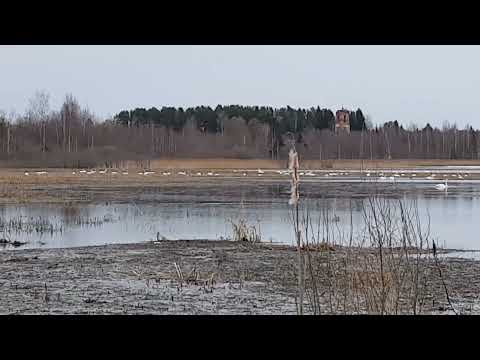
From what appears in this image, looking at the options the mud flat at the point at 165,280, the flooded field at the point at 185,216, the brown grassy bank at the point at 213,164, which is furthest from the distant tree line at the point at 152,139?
the mud flat at the point at 165,280

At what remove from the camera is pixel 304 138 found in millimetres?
13945

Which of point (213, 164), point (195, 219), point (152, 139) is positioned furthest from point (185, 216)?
point (152, 139)

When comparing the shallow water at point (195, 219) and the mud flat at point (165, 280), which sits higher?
the mud flat at point (165, 280)

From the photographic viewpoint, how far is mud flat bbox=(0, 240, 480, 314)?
7363 mm

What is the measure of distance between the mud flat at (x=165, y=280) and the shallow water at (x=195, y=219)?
1.24m

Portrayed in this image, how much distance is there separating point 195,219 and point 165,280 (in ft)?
27.4

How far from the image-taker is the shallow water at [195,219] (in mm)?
13719

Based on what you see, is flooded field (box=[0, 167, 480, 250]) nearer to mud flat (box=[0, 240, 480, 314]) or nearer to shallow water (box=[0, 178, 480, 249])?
shallow water (box=[0, 178, 480, 249])

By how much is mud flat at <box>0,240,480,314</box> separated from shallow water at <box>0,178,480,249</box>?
48.9 inches

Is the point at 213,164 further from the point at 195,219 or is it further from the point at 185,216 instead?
the point at 195,219

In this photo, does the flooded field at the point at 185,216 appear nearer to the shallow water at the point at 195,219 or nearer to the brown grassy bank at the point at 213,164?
the shallow water at the point at 195,219

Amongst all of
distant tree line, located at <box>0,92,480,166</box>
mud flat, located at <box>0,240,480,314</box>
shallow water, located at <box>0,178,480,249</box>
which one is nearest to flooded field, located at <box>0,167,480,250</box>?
shallow water, located at <box>0,178,480,249</box>

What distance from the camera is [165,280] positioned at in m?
9.13
